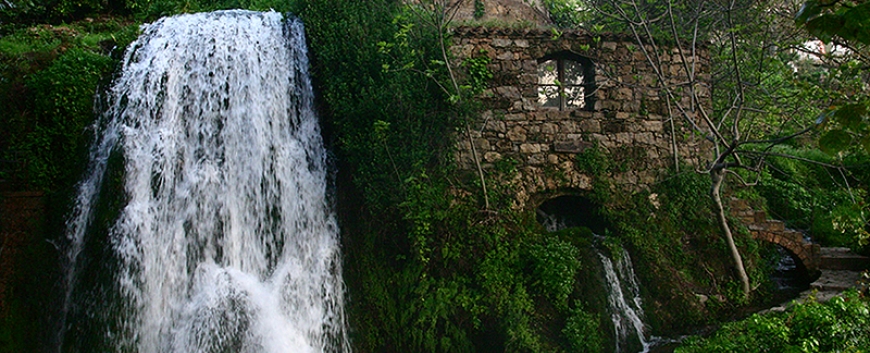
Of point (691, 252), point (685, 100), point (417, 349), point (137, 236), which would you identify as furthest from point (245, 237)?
point (685, 100)

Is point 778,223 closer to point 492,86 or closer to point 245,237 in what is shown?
point 492,86

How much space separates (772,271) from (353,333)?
18.6 ft

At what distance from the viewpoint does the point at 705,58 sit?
26.7ft

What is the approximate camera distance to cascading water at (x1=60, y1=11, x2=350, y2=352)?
5.50 meters

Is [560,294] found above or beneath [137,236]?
beneath

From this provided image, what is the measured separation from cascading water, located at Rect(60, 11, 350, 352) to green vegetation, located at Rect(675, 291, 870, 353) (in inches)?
160

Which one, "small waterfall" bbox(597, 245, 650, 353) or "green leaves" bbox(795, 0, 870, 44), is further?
"small waterfall" bbox(597, 245, 650, 353)

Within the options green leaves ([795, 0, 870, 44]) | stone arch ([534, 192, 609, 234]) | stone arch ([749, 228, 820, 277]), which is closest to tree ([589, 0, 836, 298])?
stone arch ([749, 228, 820, 277])

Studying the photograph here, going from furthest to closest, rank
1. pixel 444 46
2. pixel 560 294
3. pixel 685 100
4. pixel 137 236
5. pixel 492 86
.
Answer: pixel 685 100 → pixel 492 86 → pixel 444 46 → pixel 560 294 → pixel 137 236

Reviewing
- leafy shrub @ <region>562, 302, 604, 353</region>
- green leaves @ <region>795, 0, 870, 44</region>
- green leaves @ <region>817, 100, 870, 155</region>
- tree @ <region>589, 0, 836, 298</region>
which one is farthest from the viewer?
tree @ <region>589, 0, 836, 298</region>

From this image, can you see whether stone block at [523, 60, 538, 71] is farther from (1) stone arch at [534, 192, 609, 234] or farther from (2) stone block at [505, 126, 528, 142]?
(1) stone arch at [534, 192, 609, 234]

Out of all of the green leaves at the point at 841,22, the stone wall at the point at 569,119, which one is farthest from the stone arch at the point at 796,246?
the green leaves at the point at 841,22

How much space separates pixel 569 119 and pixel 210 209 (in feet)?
15.5

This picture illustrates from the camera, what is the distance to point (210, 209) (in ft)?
20.0
